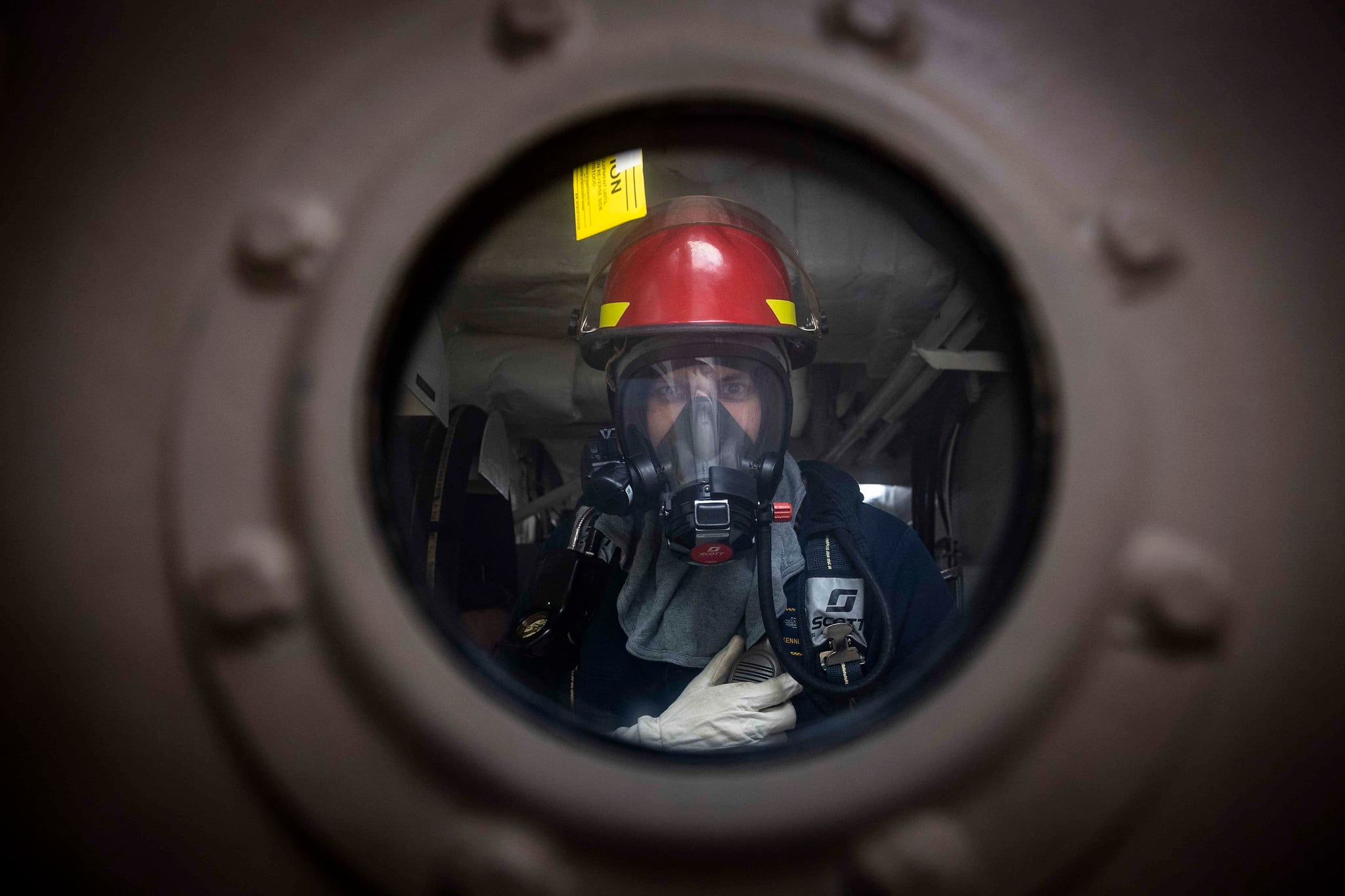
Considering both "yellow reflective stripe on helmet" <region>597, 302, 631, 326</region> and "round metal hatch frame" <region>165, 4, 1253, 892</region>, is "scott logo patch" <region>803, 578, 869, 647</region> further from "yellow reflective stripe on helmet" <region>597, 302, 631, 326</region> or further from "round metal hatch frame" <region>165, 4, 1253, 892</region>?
"round metal hatch frame" <region>165, 4, 1253, 892</region>

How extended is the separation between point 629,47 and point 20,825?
566 millimetres

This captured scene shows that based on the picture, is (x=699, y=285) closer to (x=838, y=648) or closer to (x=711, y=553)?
(x=711, y=553)

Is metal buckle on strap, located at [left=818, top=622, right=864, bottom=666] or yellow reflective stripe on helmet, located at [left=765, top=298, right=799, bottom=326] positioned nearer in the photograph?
metal buckle on strap, located at [left=818, top=622, right=864, bottom=666]

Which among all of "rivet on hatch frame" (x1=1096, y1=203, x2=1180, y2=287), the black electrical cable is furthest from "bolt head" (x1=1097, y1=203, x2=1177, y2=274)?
the black electrical cable

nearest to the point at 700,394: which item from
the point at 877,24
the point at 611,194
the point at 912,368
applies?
the point at 611,194

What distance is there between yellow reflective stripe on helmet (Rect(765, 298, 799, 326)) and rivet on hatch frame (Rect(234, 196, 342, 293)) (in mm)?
1058

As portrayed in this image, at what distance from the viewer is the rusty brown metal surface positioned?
1.33ft

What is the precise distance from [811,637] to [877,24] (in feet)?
3.23

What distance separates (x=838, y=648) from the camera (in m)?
1.23

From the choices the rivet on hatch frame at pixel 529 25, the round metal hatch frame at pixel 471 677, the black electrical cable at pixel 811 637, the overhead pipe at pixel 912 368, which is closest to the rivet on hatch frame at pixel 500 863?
the round metal hatch frame at pixel 471 677

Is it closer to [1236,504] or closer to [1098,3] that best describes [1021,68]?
[1098,3]

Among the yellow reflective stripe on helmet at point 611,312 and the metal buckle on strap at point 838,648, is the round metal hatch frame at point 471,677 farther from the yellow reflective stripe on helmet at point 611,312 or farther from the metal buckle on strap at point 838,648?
the yellow reflective stripe on helmet at point 611,312

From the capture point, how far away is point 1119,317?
1.42ft

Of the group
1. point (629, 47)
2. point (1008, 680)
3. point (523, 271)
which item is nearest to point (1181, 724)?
point (1008, 680)
